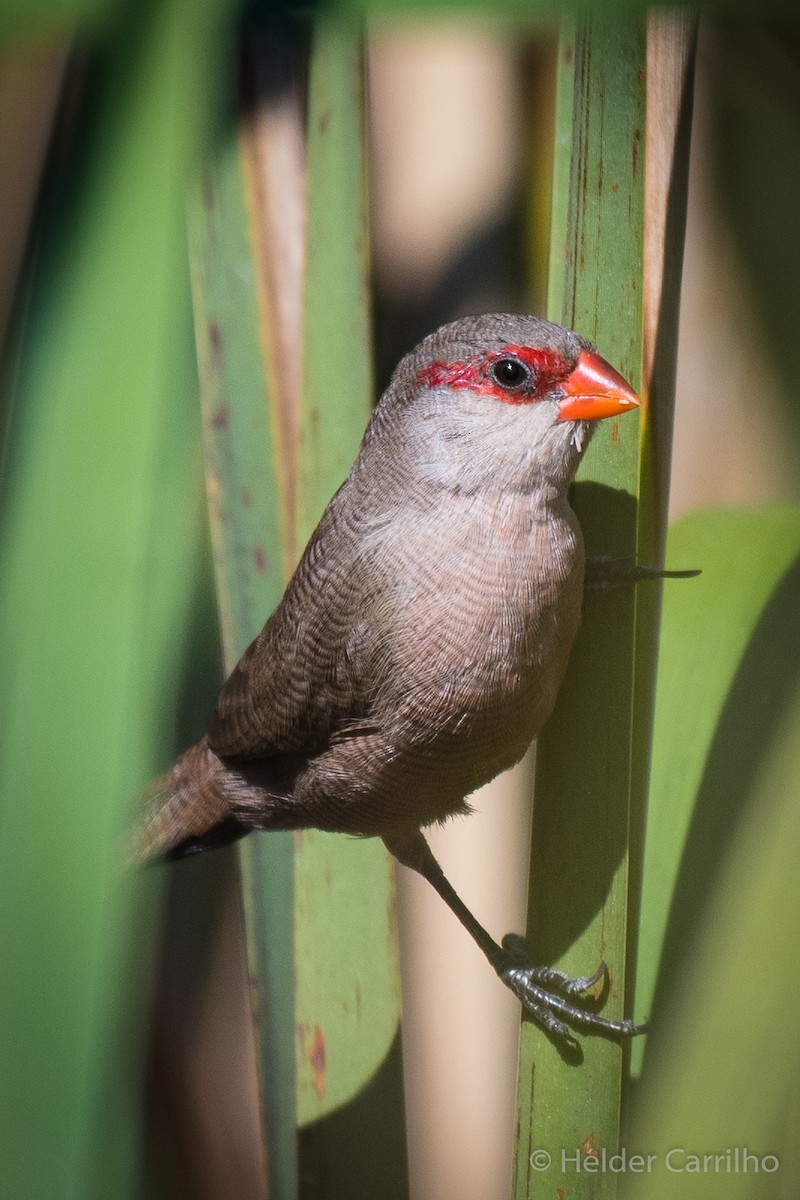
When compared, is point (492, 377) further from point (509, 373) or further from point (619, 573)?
point (619, 573)

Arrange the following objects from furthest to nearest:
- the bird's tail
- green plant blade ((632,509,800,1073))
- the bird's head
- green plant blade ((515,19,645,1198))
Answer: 1. the bird's tail
2. the bird's head
3. green plant blade ((632,509,800,1073))
4. green plant blade ((515,19,645,1198))

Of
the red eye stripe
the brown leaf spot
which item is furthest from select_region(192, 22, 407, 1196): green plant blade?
the red eye stripe

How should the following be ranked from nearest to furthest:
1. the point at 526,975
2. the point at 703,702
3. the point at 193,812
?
the point at 703,702 < the point at 526,975 < the point at 193,812

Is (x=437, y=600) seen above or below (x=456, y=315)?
below

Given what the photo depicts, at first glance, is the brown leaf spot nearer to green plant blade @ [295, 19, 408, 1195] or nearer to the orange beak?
green plant blade @ [295, 19, 408, 1195]

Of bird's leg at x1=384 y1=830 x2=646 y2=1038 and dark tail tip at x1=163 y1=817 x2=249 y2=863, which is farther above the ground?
dark tail tip at x1=163 y1=817 x2=249 y2=863

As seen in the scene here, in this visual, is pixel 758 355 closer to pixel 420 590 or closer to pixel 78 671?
pixel 420 590

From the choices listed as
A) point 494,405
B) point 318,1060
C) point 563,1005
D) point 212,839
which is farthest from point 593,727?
point 212,839
